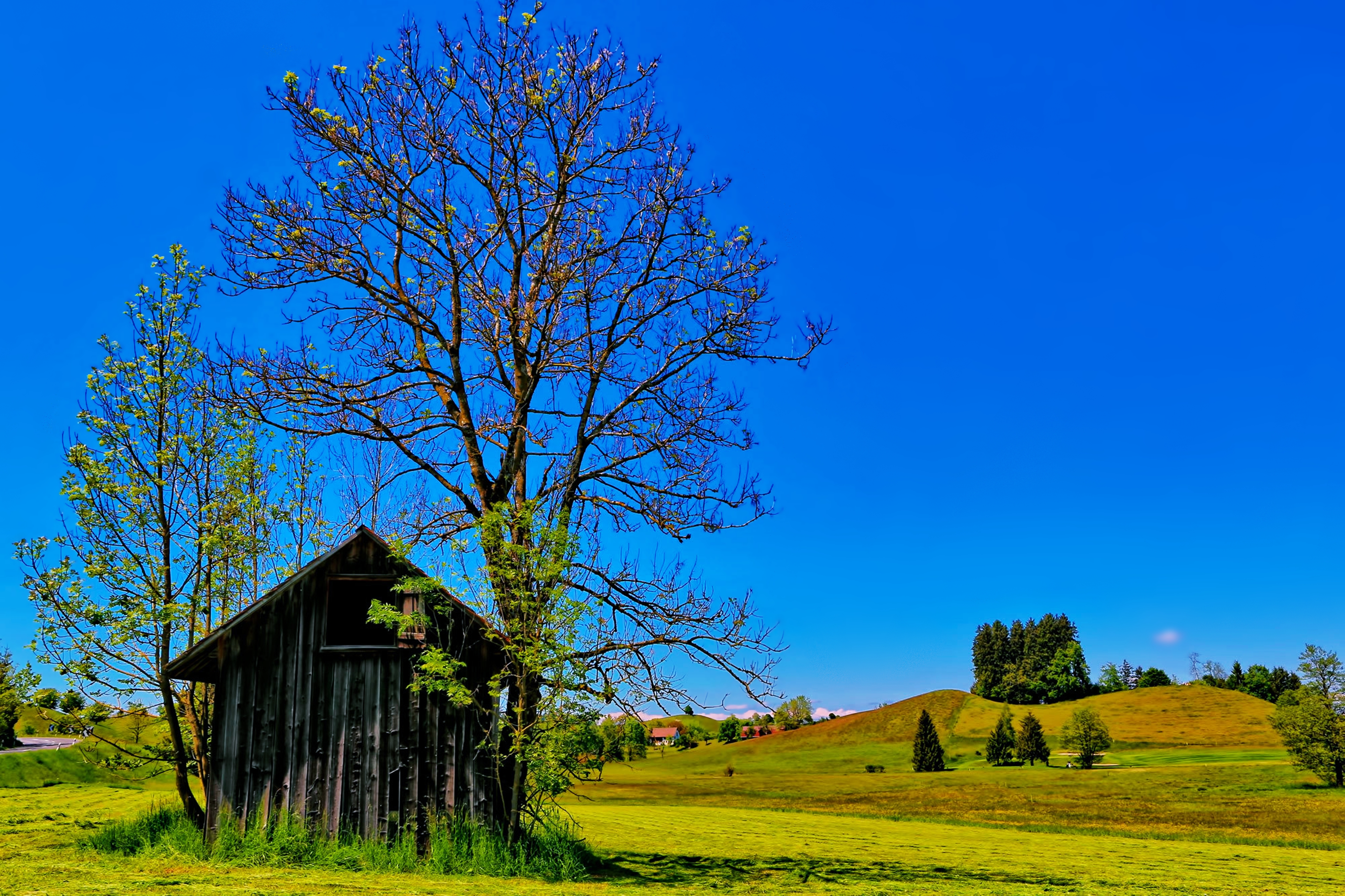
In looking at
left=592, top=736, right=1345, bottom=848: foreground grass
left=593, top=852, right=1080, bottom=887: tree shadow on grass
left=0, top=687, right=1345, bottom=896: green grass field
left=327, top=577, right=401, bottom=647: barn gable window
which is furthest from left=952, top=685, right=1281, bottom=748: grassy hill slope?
left=327, top=577, right=401, bottom=647: barn gable window

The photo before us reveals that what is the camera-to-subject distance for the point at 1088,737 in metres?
86.7

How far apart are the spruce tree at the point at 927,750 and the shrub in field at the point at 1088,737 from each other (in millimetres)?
14288

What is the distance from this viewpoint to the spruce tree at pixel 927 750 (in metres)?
94.2

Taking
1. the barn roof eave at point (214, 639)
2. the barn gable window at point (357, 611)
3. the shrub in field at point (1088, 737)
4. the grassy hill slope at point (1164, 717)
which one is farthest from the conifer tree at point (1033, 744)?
the barn roof eave at point (214, 639)

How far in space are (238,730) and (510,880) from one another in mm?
6538

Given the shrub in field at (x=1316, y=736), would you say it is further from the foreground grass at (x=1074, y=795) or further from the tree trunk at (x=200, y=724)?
the tree trunk at (x=200, y=724)

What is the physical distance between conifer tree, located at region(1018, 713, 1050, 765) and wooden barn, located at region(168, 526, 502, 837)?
305ft

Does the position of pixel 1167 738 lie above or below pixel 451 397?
below

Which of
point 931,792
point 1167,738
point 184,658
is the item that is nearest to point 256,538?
point 184,658

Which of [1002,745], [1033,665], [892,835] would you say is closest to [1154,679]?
[1033,665]

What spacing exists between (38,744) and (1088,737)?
91849 millimetres

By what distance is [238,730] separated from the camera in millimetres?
17016

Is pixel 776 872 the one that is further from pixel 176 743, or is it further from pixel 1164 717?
pixel 1164 717

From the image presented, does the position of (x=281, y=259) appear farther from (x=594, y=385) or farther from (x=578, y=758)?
(x=578, y=758)
